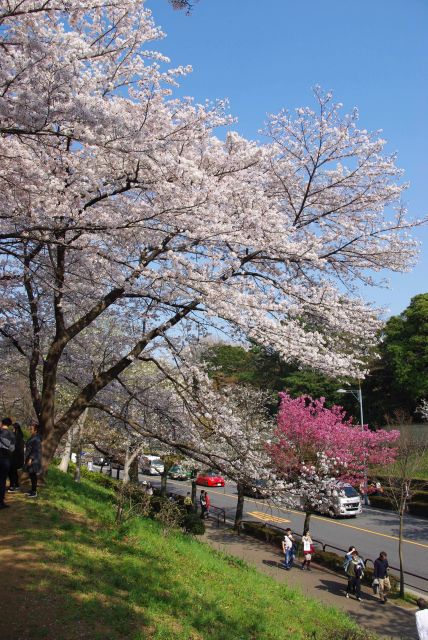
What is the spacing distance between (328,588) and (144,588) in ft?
27.9

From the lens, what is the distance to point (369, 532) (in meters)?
19.4

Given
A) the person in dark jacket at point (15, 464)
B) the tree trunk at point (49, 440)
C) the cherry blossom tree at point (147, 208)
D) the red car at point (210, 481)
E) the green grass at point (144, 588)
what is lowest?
the red car at point (210, 481)

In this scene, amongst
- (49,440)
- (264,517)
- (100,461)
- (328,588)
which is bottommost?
(100,461)

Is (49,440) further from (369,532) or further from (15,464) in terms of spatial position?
(369,532)

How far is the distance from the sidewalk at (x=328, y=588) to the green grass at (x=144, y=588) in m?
2.16

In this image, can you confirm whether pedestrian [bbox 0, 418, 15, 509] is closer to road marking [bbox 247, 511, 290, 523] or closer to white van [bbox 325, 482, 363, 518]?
road marking [bbox 247, 511, 290, 523]

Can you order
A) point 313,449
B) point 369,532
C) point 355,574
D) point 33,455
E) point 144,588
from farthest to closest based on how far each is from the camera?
point 369,532 < point 313,449 < point 355,574 < point 33,455 < point 144,588

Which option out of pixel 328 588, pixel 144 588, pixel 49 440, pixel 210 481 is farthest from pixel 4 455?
pixel 210 481

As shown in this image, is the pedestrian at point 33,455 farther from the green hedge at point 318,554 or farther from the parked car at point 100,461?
the parked car at point 100,461

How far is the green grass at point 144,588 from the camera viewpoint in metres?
4.74

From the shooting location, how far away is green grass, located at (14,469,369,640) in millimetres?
4742

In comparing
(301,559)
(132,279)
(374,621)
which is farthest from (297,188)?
(301,559)

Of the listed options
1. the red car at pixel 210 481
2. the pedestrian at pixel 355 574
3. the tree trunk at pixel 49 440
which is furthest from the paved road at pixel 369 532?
the tree trunk at pixel 49 440

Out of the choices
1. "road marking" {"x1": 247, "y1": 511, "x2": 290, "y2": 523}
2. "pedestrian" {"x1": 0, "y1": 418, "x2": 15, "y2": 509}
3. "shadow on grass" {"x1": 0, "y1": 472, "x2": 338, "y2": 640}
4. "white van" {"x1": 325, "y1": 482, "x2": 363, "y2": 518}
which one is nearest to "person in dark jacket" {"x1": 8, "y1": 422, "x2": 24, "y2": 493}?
"shadow on grass" {"x1": 0, "y1": 472, "x2": 338, "y2": 640}
